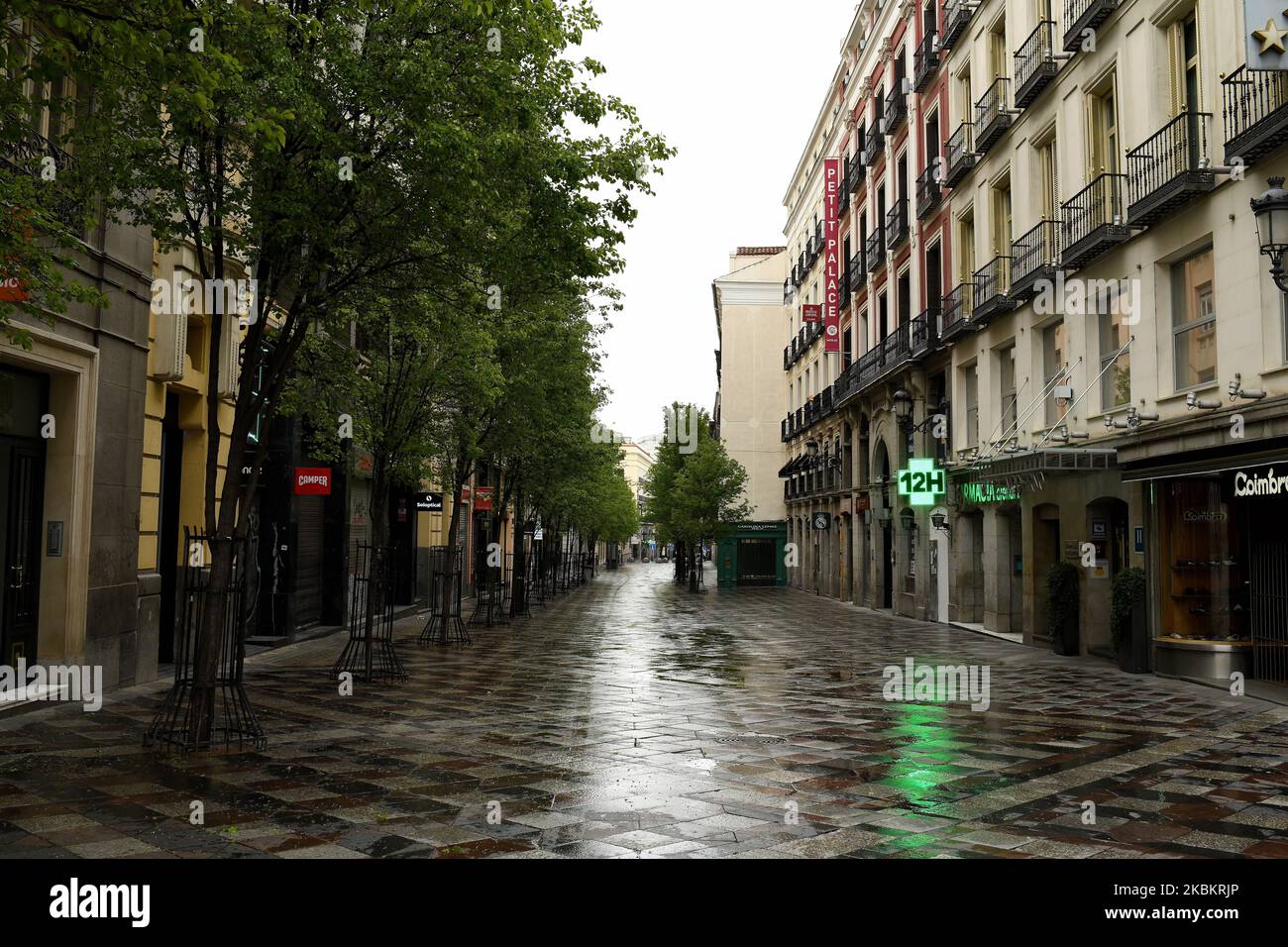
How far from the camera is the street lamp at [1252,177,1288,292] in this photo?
34.8 feet

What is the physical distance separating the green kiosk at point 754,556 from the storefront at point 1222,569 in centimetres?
3232

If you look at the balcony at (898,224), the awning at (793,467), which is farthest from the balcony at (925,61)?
the awning at (793,467)

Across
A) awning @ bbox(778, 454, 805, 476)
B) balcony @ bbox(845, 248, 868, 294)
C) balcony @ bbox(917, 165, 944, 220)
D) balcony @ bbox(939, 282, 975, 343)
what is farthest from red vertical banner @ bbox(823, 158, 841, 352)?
balcony @ bbox(939, 282, 975, 343)

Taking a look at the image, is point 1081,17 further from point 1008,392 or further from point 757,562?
point 757,562

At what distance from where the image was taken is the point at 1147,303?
14.3 meters

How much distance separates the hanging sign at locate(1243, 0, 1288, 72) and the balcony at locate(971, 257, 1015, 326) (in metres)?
8.88

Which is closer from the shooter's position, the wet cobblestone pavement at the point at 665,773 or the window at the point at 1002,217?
the wet cobblestone pavement at the point at 665,773

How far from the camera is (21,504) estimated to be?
10.2 meters

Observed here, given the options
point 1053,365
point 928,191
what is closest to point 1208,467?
point 1053,365

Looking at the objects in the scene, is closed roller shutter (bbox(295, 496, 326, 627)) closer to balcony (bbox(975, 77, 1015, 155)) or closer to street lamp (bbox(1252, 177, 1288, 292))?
street lamp (bbox(1252, 177, 1288, 292))

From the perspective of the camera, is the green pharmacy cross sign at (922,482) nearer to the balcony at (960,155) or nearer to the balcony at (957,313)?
the balcony at (957,313)

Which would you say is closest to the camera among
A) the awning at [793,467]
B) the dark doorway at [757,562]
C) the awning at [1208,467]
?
the awning at [1208,467]

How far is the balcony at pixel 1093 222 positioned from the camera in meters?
14.8
